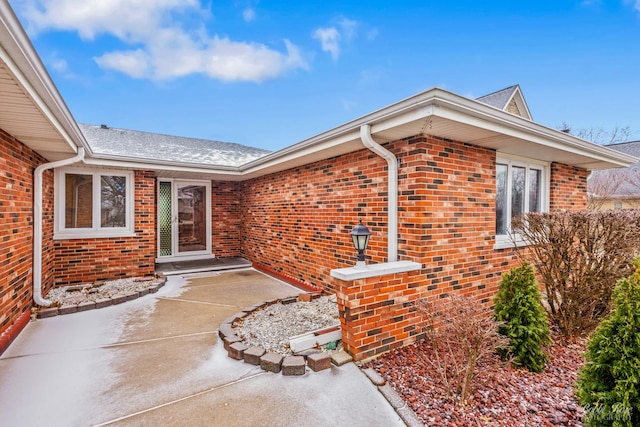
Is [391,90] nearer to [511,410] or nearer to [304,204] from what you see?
[304,204]

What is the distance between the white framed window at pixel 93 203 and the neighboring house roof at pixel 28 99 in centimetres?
179

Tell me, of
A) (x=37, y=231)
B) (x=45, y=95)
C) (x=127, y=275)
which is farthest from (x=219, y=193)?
(x=45, y=95)

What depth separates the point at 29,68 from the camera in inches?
91.7

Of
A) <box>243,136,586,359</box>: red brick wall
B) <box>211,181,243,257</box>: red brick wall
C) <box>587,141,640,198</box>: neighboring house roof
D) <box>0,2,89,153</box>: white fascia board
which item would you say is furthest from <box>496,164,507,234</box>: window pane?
<box>587,141,640,198</box>: neighboring house roof

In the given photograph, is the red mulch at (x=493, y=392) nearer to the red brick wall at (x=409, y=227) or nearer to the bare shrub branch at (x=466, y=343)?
the bare shrub branch at (x=466, y=343)

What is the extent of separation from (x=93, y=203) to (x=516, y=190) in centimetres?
873

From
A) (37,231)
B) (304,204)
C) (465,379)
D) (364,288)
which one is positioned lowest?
(465,379)

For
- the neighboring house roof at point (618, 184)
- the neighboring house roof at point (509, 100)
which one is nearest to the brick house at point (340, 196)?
the neighboring house roof at point (509, 100)

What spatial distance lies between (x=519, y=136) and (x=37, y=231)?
288 inches

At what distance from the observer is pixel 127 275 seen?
690cm

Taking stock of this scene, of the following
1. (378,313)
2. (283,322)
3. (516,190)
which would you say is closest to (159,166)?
(283,322)

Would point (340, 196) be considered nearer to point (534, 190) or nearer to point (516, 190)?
point (516, 190)

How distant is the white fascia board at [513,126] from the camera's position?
3115mm

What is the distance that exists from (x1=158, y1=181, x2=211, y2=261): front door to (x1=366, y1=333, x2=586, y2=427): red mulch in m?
7.34
